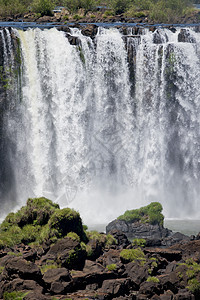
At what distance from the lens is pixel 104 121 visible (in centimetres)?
4309

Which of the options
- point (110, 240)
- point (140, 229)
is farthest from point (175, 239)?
point (110, 240)

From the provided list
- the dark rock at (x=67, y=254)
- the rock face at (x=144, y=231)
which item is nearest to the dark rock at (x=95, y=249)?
the dark rock at (x=67, y=254)

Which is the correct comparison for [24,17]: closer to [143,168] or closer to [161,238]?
A: [143,168]

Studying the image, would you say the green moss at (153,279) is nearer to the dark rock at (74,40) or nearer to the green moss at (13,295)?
the green moss at (13,295)

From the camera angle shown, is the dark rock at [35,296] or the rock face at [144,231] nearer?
the dark rock at [35,296]

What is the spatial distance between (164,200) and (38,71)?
46.6 ft

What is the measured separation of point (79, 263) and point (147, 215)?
11343 millimetres

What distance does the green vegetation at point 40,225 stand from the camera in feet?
88.2

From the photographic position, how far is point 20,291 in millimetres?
20688

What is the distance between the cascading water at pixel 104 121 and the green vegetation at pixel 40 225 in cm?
1218

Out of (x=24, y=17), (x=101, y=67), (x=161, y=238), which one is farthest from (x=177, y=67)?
(x=24, y=17)

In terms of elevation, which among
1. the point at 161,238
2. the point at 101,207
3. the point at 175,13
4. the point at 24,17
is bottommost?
the point at 161,238

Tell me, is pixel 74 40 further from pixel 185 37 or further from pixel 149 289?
pixel 149 289

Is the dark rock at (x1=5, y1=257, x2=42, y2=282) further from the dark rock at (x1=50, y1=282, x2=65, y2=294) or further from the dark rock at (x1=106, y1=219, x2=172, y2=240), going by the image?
the dark rock at (x1=106, y1=219, x2=172, y2=240)
